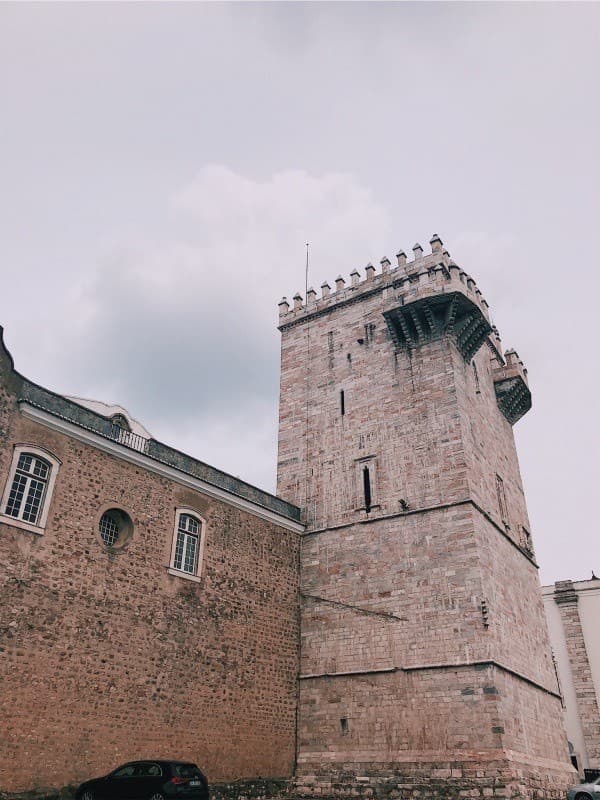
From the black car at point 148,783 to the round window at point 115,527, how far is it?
15.6 ft

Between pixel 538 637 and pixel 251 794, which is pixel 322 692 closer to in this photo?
pixel 251 794

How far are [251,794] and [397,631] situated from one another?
5566 millimetres

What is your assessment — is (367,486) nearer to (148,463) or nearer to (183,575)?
(183,575)

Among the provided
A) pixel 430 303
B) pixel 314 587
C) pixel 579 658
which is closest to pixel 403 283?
pixel 430 303

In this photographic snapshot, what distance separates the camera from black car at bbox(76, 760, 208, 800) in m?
12.1

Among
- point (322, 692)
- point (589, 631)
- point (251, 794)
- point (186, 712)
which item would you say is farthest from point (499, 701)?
point (589, 631)

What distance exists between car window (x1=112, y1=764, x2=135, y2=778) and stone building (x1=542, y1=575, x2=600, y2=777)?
21011mm

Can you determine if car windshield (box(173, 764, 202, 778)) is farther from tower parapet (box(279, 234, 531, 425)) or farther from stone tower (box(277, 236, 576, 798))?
tower parapet (box(279, 234, 531, 425))

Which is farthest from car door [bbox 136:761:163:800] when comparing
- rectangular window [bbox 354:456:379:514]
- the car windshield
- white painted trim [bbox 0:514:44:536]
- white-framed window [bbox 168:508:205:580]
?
rectangular window [bbox 354:456:379:514]

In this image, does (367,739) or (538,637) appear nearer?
(367,739)

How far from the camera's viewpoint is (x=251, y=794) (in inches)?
650

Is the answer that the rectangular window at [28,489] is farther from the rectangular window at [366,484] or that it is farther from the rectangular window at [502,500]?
the rectangular window at [502,500]

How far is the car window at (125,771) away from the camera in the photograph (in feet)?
41.4

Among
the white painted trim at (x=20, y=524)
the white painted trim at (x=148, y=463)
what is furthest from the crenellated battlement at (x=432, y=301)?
the white painted trim at (x=20, y=524)
